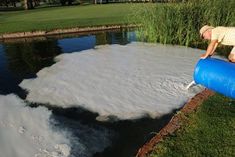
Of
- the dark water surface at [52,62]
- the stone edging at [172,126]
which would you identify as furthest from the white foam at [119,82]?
the stone edging at [172,126]

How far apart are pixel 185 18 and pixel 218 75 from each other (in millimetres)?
8300

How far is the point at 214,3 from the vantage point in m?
14.3

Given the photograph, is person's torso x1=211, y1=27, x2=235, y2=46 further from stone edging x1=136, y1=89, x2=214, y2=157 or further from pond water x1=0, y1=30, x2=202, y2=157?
pond water x1=0, y1=30, x2=202, y2=157

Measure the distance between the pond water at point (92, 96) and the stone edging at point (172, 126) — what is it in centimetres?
43

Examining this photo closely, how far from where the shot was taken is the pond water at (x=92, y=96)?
6777 millimetres

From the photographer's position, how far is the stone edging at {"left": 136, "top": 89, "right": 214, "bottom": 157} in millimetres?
5878

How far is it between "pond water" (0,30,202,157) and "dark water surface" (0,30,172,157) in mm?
20

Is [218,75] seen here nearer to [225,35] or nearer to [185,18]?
[225,35]

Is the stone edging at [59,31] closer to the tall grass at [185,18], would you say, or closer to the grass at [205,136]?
the tall grass at [185,18]

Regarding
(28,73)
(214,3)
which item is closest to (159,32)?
(214,3)

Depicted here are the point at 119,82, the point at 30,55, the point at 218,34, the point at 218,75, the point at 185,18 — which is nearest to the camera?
the point at 218,75

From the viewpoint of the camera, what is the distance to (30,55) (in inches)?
586

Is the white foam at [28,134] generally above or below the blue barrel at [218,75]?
below

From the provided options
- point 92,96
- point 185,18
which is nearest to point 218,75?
point 92,96
